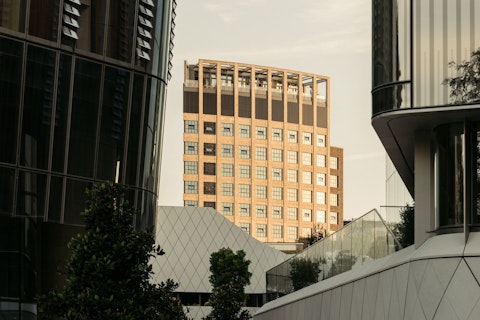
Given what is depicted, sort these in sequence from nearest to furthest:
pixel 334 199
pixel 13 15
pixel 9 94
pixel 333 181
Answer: pixel 13 15 → pixel 9 94 → pixel 334 199 → pixel 333 181

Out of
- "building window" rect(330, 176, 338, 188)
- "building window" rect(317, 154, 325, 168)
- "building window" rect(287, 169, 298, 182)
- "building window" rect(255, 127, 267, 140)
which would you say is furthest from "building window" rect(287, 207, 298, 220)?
"building window" rect(255, 127, 267, 140)

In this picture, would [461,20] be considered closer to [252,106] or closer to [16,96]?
[16,96]

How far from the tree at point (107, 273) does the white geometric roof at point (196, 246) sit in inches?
3163

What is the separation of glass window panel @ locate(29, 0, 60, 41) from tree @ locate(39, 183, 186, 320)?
8568mm

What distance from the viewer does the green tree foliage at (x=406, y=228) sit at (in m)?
23.4

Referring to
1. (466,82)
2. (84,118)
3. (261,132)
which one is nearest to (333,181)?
(261,132)

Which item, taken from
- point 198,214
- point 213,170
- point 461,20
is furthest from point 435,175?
point 213,170

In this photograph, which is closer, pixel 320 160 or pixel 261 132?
pixel 261 132

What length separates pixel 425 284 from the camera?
57.4 ft

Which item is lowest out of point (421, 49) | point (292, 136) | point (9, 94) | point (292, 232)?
point (421, 49)

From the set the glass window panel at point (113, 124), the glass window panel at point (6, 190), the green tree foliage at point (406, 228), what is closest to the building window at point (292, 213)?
the glass window panel at point (113, 124)

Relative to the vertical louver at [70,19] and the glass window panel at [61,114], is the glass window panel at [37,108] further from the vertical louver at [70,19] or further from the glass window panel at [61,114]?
the vertical louver at [70,19]

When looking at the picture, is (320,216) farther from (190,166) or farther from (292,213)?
(190,166)

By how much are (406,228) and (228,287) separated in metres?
43.2
